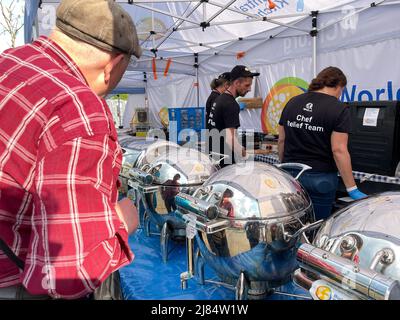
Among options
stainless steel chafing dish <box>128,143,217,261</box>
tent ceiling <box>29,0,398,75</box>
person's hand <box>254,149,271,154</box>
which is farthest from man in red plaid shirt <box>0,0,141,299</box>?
tent ceiling <box>29,0,398,75</box>

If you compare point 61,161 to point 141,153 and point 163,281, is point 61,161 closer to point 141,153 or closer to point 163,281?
point 163,281

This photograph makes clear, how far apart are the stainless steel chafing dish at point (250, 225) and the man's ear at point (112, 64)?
0.49m

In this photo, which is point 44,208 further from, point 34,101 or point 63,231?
point 34,101

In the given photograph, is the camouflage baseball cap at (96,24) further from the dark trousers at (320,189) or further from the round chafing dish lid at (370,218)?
the dark trousers at (320,189)

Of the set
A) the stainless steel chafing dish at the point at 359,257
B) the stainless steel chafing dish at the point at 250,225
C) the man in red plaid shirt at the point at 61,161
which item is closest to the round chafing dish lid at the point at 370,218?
the stainless steel chafing dish at the point at 359,257

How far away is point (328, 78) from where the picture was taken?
2115 mm

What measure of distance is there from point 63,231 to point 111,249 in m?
0.11

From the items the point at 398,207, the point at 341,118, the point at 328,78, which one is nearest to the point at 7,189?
the point at 398,207

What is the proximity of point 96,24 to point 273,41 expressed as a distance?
190 inches

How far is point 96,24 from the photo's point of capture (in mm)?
729

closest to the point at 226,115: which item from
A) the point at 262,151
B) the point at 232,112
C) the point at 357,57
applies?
the point at 232,112

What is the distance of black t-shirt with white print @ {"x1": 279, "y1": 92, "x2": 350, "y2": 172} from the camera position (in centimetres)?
201

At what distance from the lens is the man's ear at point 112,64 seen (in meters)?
0.78

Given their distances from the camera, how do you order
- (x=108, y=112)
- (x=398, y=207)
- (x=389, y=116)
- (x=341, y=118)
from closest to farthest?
1. (x=108, y=112)
2. (x=398, y=207)
3. (x=341, y=118)
4. (x=389, y=116)
